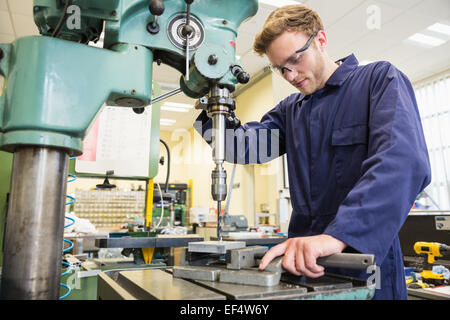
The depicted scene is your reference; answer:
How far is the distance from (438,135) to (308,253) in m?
5.16

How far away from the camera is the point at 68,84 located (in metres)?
0.62

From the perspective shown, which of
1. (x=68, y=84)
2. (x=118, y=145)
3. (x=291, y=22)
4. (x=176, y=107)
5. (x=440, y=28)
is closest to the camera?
(x=68, y=84)

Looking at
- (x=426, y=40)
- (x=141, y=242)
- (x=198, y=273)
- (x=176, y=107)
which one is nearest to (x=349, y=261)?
(x=198, y=273)

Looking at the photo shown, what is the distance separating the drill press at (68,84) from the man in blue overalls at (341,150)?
0.27m

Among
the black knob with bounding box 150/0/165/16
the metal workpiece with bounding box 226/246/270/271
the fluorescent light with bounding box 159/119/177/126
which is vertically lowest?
the metal workpiece with bounding box 226/246/270/271

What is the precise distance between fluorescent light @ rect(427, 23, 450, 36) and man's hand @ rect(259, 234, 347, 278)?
4.23 metres

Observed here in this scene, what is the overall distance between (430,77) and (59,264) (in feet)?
19.1

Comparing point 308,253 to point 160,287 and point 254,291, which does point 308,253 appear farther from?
point 160,287

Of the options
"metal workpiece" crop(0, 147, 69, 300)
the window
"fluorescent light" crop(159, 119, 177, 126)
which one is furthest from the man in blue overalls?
"fluorescent light" crop(159, 119, 177, 126)

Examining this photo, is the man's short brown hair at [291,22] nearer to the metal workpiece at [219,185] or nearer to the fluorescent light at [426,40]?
the metal workpiece at [219,185]

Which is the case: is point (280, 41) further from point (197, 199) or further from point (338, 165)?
point (197, 199)

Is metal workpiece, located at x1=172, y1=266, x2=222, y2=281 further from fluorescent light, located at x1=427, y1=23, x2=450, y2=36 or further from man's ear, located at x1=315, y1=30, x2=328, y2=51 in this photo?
fluorescent light, located at x1=427, y1=23, x2=450, y2=36

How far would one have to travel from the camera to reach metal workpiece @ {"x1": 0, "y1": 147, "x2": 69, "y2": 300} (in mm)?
551
